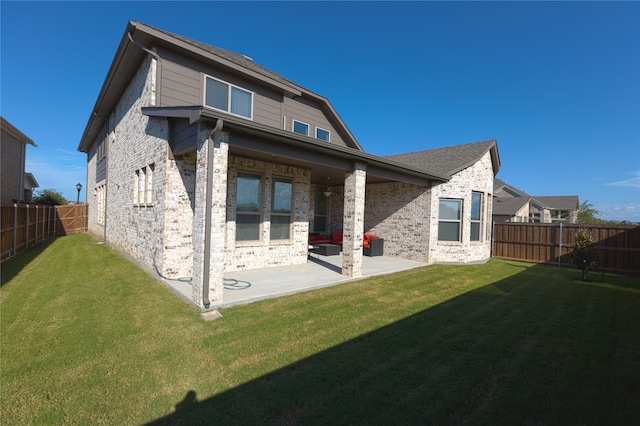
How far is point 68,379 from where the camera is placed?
10.5 ft

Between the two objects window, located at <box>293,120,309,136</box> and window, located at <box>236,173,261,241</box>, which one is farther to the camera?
window, located at <box>293,120,309,136</box>

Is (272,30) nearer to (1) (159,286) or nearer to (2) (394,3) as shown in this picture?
(2) (394,3)

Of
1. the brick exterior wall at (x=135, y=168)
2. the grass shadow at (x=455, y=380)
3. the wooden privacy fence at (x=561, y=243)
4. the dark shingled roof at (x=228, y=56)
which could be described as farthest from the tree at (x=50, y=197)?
the wooden privacy fence at (x=561, y=243)

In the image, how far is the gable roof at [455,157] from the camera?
1159 cm

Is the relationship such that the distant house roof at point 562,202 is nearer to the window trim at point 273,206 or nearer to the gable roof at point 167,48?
the gable roof at point 167,48

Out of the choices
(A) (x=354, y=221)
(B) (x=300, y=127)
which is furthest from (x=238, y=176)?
(B) (x=300, y=127)

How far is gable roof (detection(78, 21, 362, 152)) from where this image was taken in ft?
23.9

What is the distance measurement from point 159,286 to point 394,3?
12362 mm

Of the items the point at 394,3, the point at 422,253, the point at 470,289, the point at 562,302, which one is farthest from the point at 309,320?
the point at 394,3

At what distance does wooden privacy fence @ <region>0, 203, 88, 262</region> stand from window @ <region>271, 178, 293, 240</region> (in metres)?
8.47

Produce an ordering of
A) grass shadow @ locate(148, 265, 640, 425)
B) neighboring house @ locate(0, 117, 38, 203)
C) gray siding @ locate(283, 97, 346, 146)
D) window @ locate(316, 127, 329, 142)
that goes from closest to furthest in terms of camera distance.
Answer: grass shadow @ locate(148, 265, 640, 425), gray siding @ locate(283, 97, 346, 146), window @ locate(316, 127, 329, 142), neighboring house @ locate(0, 117, 38, 203)

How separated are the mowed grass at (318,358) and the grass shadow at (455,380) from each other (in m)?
0.02

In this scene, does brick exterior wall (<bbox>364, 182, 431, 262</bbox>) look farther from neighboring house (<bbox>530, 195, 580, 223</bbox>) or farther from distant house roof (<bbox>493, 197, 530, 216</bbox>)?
neighboring house (<bbox>530, 195, 580, 223</bbox>)

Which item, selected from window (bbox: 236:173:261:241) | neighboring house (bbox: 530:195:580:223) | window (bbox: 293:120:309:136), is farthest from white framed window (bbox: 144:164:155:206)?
neighboring house (bbox: 530:195:580:223)
